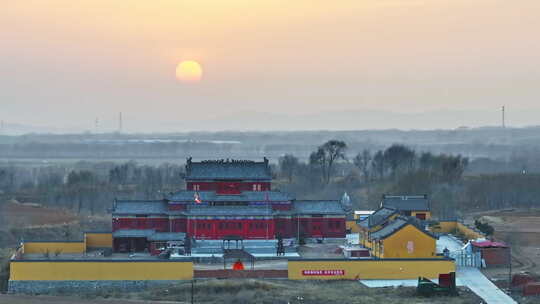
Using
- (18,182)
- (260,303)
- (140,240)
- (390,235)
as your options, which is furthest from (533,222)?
(18,182)

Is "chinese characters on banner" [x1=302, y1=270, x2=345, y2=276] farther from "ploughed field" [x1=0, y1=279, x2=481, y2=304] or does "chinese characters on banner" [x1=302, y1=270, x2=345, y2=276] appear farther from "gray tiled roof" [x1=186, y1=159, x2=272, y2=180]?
"gray tiled roof" [x1=186, y1=159, x2=272, y2=180]

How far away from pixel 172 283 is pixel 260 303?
24.8 feet

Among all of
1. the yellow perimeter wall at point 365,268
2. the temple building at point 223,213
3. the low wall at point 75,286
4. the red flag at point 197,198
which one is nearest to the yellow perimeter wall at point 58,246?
the temple building at point 223,213

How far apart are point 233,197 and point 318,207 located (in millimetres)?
6422

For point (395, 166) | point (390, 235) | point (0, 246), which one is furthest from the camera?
point (395, 166)

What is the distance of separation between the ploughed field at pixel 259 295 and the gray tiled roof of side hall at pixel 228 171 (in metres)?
14.5

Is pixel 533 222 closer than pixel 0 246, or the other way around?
pixel 0 246

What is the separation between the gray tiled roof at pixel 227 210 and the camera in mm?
63406

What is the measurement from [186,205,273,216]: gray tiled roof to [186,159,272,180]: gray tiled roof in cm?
261

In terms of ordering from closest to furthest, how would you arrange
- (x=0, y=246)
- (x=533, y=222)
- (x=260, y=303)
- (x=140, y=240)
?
(x=260, y=303) < (x=140, y=240) < (x=0, y=246) < (x=533, y=222)

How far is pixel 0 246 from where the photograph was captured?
75188mm

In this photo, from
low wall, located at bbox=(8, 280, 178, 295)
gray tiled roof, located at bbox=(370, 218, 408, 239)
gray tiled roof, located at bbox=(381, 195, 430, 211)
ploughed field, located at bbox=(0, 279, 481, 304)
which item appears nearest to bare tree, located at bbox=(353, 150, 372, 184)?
gray tiled roof, located at bbox=(381, 195, 430, 211)

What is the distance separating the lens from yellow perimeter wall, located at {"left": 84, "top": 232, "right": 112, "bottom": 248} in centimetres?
6550

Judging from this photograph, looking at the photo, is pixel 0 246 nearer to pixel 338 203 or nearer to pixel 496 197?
pixel 338 203
